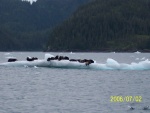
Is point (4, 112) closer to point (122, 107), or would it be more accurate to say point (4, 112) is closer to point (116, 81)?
point (122, 107)

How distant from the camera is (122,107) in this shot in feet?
119

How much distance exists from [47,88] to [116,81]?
11099mm

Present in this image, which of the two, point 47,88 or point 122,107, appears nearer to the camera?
point 122,107

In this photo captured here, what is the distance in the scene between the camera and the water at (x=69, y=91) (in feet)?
119

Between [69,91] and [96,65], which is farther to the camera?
[96,65]

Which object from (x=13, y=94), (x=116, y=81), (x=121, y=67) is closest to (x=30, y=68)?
(x=121, y=67)

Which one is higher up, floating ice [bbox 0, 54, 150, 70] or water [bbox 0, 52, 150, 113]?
floating ice [bbox 0, 54, 150, 70]

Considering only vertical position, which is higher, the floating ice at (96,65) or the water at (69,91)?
the floating ice at (96,65)

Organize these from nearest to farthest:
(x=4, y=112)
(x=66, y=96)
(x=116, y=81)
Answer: (x=4, y=112) → (x=66, y=96) → (x=116, y=81)

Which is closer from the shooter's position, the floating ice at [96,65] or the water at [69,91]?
the water at [69,91]

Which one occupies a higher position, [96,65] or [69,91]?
[96,65]

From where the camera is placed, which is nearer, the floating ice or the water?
the water

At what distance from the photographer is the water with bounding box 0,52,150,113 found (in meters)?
36.2

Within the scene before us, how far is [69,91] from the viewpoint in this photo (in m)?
46.5
